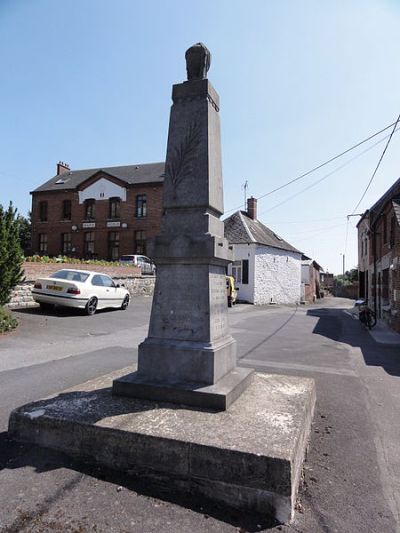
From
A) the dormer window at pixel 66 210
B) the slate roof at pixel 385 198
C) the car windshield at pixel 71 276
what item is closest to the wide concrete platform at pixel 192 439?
the car windshield at pixel 71 276

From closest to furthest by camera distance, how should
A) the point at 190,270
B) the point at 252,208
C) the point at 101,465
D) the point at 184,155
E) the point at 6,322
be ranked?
the point at 101,465 < the point at 190,270 < the point at 184,155 < the point at 6,322 < the point at 252,208

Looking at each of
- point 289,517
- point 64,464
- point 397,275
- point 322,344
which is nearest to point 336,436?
point 289,517

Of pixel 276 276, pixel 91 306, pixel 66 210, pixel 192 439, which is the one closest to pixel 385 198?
pixel 276 276

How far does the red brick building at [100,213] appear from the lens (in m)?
34.3

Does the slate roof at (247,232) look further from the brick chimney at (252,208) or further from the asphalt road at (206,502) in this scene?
the asphalt road at (206,502)

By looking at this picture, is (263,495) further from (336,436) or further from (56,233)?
(56,233)

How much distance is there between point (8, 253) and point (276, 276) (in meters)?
22.6

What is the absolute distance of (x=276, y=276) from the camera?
99.5 feet

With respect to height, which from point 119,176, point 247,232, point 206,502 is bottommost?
point 206,502

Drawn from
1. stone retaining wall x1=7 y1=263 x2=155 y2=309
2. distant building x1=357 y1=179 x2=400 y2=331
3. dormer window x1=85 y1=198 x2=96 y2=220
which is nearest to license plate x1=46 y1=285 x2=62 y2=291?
stone retaining wall x1=7 y1=263 x2=155 y2=309

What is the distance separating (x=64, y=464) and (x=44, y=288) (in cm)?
1151

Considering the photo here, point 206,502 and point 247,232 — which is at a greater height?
point 247,232

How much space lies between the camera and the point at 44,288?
13.7m

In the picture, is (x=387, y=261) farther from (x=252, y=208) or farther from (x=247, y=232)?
(x=252, y=208)
